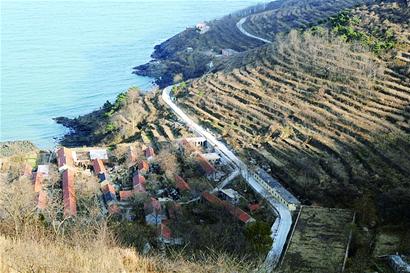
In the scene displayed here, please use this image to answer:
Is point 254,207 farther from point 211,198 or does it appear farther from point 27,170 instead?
point 27,170

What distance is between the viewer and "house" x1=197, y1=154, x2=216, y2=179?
23.9 m

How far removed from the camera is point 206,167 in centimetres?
2438

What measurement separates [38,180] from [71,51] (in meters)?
35.8

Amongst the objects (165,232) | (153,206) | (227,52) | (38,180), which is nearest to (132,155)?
(38,180)

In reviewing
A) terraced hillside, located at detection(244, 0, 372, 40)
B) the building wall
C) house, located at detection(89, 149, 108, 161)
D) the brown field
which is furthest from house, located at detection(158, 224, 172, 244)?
terraced hillside, located at detection(244, 0, 372, 40)

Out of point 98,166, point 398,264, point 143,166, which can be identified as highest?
point 398,264

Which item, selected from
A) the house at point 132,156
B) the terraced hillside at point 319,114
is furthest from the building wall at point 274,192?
the house at point 132,156

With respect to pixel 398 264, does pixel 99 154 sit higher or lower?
lower

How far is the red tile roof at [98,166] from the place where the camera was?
82.6ft

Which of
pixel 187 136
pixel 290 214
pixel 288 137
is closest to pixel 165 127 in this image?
pixel 187 136

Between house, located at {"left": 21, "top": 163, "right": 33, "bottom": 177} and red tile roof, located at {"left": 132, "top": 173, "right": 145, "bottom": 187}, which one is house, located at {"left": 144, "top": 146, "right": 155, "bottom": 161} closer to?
red tile roof, located at {"left": 132, "top": 173, "right": 145, "bottom": 187}

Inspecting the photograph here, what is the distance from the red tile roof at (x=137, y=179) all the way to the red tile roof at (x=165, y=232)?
4.61 m

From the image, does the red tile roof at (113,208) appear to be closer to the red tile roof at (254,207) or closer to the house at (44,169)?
the red tile roof at (254,207)

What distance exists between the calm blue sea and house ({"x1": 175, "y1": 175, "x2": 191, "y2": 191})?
1465cm
